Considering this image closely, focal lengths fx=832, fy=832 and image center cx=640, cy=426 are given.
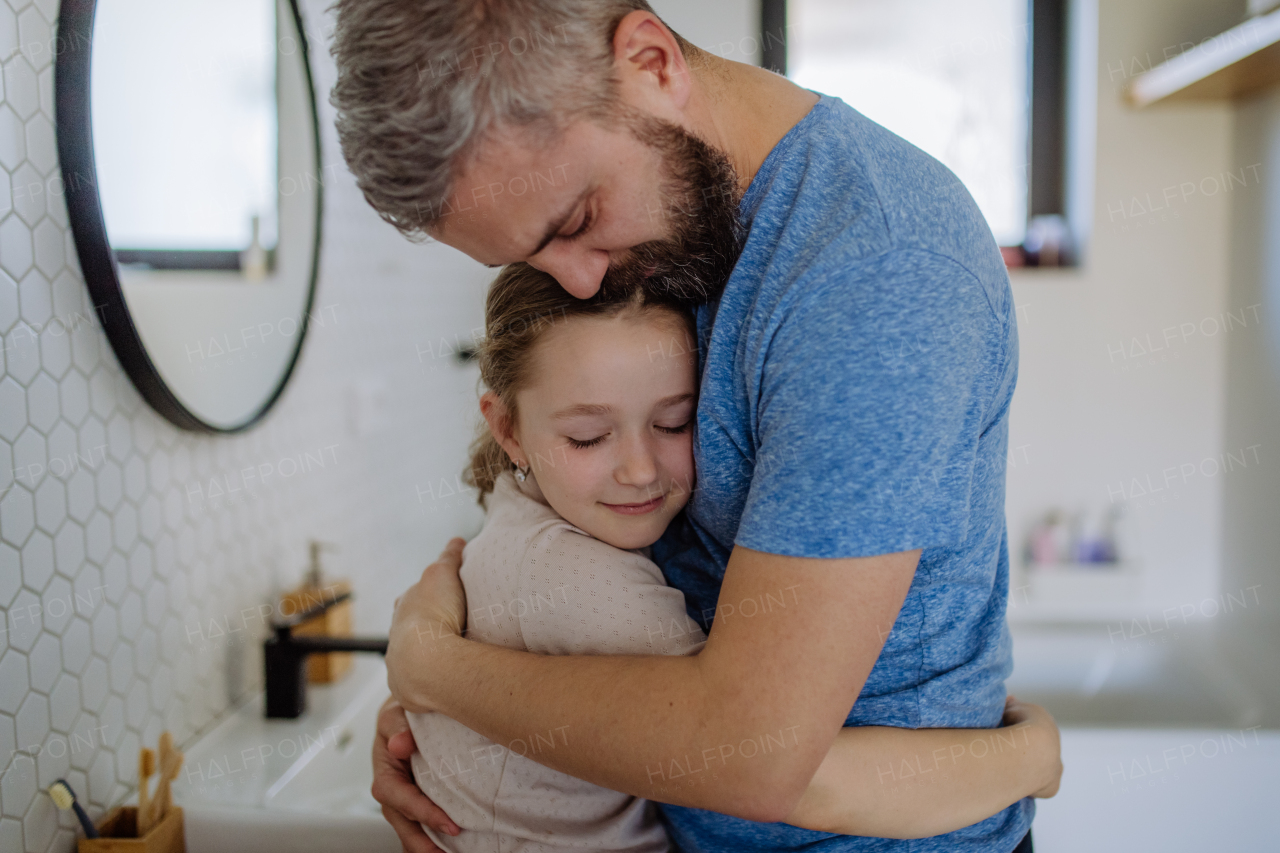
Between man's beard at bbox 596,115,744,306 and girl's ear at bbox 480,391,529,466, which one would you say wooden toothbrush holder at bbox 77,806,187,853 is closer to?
girl's ear at bbox 480,391,529,466

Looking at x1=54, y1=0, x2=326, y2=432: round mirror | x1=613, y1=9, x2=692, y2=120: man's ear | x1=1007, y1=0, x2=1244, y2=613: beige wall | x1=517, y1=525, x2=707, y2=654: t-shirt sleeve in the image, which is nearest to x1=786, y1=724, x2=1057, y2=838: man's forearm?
x1=517, y1=525, x2=707, y2=654: t-shirt sleeve

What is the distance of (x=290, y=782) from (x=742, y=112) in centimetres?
102

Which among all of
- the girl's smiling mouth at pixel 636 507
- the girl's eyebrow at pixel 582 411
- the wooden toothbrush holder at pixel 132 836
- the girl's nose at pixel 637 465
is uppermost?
the girl's eyebrow at pixel 582 411

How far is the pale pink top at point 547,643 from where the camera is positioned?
0.79m

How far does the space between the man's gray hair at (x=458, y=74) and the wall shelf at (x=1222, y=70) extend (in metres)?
1.72

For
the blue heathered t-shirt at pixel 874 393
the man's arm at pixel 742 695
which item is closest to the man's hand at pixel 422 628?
the man's arm at pixel 742 695

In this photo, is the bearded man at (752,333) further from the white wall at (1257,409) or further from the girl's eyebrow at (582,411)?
the white wall at (1257,409)

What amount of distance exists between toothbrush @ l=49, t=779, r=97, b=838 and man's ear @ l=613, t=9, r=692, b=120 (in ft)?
2.87

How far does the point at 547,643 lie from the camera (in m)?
0.80

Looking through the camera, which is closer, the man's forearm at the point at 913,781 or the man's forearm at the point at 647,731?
the man's forearm at the point at 647,731

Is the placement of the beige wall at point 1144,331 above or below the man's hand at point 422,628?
above

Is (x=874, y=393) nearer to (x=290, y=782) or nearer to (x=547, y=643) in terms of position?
(x=547, y=643)

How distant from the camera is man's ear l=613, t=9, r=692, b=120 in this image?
0.64 m

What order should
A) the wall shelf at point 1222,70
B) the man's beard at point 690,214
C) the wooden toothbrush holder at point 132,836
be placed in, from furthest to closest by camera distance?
the wall shelf at point 1222,70 < the wooden toothbrush holder at point 132,836 < the man's beard at point 690,214
